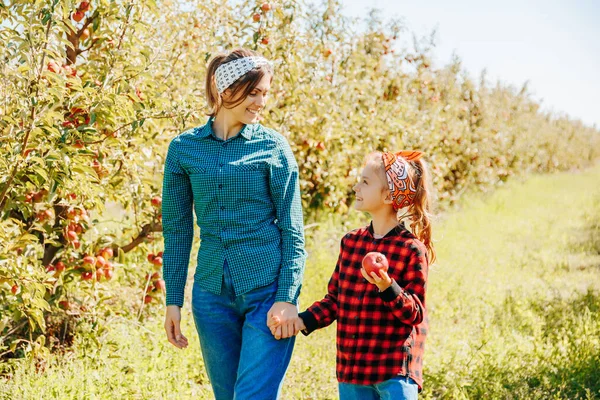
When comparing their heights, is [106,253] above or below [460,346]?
above

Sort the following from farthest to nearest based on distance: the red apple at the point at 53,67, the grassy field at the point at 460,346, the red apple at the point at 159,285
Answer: the red apple at the point at 159,285
the grassy field at the point at 460,346
the red apple at the point at 53,67

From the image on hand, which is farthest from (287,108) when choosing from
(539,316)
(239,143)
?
(239,143)

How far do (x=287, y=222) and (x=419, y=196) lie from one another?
448mm

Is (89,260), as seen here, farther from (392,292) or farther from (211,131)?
(392,292)

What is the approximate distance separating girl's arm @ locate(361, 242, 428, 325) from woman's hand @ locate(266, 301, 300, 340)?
242mm

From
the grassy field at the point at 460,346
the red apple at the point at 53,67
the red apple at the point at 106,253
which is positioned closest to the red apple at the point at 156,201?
the red apple at the point at 106,253

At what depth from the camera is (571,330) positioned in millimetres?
4230

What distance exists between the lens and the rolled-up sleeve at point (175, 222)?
7.07 ft

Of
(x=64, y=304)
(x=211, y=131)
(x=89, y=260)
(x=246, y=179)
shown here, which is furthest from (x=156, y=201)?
(x=246, y=179)

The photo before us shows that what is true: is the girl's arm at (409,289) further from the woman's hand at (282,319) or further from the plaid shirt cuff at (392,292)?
the woman's hand at (282,319)

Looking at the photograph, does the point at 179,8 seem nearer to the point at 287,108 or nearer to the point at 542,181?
the point at 287,108

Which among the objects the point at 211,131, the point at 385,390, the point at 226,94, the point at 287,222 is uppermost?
the point at 226,94

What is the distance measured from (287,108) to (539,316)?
7.31 ft

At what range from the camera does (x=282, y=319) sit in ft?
6.43
